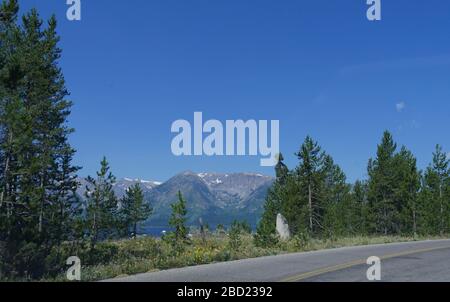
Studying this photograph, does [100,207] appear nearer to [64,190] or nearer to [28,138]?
[64,190]

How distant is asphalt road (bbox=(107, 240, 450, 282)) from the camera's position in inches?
437

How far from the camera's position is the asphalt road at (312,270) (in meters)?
11.1

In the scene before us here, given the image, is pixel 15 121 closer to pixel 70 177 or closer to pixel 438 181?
pixel 70 177

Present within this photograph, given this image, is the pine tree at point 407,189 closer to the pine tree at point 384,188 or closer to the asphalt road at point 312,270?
the pine tree at point 384,188

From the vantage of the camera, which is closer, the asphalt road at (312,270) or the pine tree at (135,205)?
the asphalt road at (312,270)

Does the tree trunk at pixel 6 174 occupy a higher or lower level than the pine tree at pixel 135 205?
higher

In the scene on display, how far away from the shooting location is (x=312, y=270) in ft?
41.3

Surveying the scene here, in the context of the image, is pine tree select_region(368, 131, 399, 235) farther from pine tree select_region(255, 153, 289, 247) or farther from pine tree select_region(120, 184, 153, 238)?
pine tree select_region(120, 184, 153, 238)

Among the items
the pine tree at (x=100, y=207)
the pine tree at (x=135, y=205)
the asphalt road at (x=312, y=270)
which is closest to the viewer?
the asphalt road at (x=312, y=270)

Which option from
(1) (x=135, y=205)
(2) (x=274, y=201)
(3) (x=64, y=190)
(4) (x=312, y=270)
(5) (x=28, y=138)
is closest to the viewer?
(4) (x=312, y=270)

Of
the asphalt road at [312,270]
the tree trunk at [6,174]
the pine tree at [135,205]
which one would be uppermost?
the tree trunk at [6,174]

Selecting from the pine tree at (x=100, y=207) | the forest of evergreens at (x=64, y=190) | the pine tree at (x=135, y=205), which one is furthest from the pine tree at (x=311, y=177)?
the pine tree at (x=135, y=205)

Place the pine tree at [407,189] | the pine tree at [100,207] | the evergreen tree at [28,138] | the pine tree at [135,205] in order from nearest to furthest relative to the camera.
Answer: the evergreen tree at [28,138]
the pine tree at [100,207]
the pine tree at [407,189]
the pine tree at [135,205]

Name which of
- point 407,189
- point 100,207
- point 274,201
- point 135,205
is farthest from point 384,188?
point 135,205
